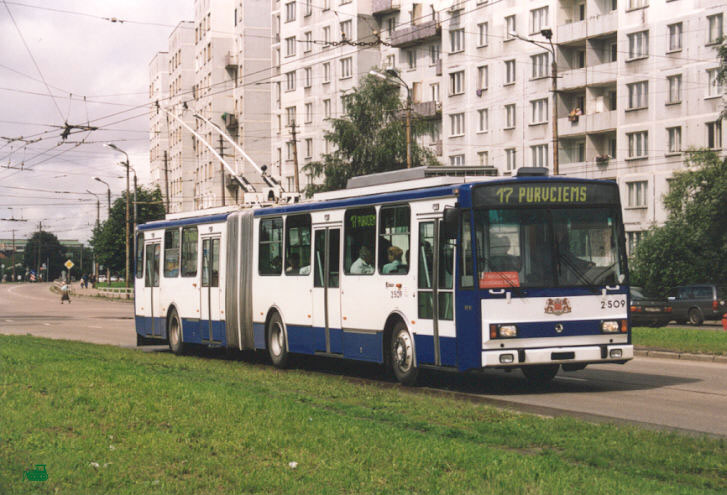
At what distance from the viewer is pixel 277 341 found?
20.1 m

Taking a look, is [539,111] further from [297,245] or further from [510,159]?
[297,245]

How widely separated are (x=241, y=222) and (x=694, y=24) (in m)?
39.6

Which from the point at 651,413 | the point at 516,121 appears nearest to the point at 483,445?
the point at 651,413

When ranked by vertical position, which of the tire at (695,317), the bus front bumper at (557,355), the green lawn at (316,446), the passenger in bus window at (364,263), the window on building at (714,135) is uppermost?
the window on building at (714,135)

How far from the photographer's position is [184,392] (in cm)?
1333

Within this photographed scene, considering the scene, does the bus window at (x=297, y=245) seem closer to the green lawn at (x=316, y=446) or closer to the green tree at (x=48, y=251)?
the green lawn at (x=316, y=446)

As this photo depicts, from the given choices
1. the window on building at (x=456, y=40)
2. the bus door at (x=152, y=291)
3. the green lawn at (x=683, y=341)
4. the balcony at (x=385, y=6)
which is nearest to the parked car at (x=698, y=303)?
the green lawn at (x=683, y=341)

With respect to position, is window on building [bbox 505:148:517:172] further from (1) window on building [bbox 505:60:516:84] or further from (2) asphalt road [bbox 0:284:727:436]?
(2) asphalt road [bbox 0:284:727:436]

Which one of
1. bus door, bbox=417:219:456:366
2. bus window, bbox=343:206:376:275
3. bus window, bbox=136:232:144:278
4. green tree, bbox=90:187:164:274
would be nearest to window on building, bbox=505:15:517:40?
green tree, bbox=90:187:164:274

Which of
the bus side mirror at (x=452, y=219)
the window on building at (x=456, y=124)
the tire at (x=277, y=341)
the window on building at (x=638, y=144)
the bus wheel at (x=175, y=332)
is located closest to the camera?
the bus side mirror at (x=452, y=219)

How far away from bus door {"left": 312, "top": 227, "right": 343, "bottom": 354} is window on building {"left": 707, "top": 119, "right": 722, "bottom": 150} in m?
39.4

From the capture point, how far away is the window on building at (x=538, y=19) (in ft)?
207

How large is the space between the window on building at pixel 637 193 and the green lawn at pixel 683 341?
31.3 m

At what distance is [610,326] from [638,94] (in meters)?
45.4
